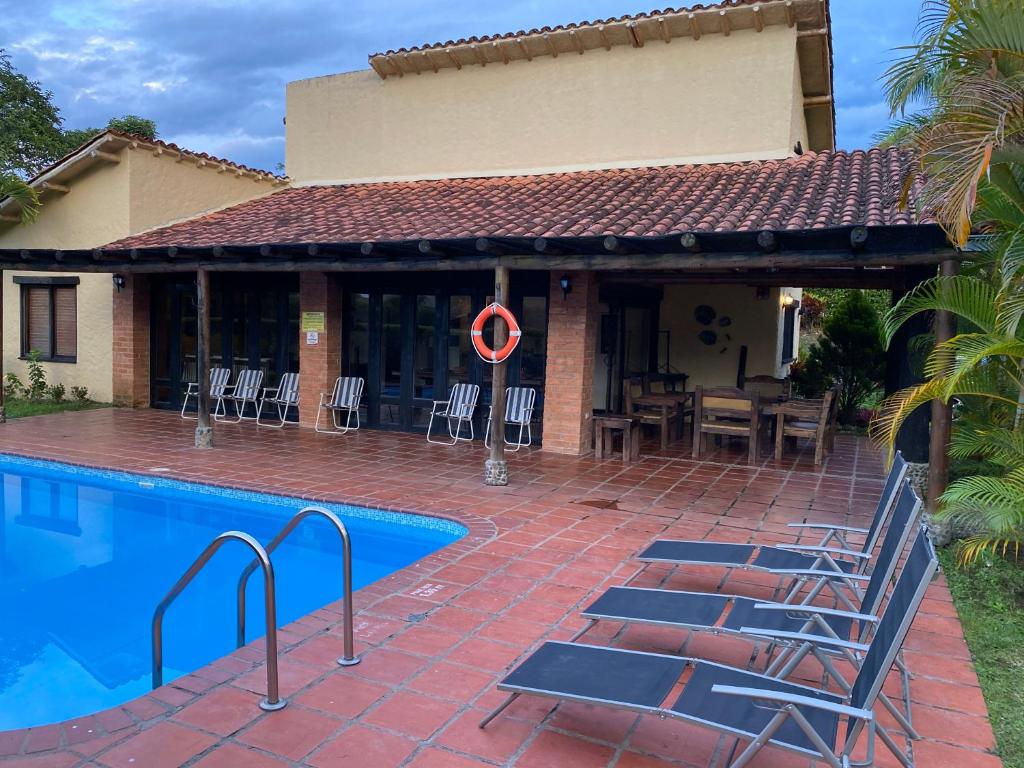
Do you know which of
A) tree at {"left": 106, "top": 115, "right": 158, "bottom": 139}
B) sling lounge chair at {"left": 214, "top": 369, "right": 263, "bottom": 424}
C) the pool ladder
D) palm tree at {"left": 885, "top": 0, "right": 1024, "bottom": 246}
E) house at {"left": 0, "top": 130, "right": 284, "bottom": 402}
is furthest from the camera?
tree at {"left": 106, "top": 115, "right": 158, "bottom": 139}

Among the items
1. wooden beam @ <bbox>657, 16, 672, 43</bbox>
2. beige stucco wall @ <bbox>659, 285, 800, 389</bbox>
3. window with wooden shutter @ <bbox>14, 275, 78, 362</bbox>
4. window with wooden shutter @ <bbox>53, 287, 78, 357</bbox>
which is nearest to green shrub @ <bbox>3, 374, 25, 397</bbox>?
window with wooden shutter @ <bbox>14, 275, 78, 362</bbox>

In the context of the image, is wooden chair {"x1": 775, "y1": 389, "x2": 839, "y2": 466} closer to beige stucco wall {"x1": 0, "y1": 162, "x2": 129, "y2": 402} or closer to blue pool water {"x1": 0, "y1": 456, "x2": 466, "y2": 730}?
blue pool water {"x1": 0, "y1": 456, "x2": 466, "y2": 730}

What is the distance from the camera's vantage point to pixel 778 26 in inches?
434

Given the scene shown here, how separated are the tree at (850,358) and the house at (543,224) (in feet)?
3.51

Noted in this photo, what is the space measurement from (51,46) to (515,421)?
37325mm

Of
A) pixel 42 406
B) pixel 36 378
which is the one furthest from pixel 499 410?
pixel 36 378

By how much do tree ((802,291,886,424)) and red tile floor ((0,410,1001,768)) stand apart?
524cm

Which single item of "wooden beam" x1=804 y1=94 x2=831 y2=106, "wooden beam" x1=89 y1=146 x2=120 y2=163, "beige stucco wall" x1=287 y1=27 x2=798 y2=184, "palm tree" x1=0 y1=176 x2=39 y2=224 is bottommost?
"palm tree" x1=0 y1=176 x2=39 y2=224

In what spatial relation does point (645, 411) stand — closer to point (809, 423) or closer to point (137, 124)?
point (809, 423)

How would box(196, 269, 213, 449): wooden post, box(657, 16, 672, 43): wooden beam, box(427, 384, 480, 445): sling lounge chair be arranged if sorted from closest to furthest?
box(196, 269, 213, 449): wooden post
box(427, 384, 480, 445): sling lounge chair
box(657, 16, 672, 43): wooden beam

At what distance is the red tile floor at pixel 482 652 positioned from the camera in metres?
3.14

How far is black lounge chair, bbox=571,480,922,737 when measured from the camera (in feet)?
11.3

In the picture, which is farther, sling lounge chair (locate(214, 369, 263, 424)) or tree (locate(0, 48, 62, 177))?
tree (locate(0, 48, 62, 177))

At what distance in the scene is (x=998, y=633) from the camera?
14.8ft
